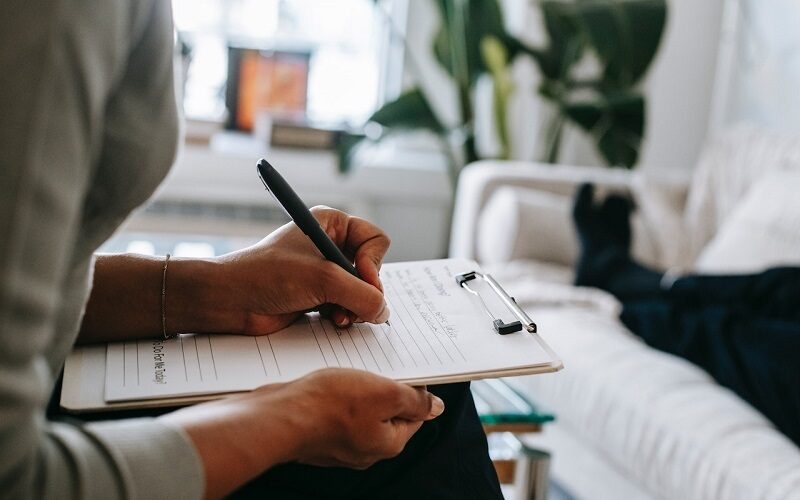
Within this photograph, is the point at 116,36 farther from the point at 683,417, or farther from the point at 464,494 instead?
the point at 683,417

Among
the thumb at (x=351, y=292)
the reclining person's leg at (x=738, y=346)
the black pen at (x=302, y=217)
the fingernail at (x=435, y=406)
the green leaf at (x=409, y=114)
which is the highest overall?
the black pen at (x=302, y=217)

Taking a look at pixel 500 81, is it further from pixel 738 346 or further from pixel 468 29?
pixel 738 346

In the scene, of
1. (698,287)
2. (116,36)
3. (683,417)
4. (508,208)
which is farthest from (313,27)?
(116,36)

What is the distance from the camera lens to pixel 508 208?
2215 mm

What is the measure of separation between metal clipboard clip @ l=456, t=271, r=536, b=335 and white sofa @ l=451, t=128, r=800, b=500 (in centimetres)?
61

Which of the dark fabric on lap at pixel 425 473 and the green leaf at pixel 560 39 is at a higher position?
the green leaf at pixel 560 39

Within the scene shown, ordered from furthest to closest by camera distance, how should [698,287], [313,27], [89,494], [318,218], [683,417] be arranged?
[313,27] < [698,287] < [683,417] < [318,218] < [89,494]

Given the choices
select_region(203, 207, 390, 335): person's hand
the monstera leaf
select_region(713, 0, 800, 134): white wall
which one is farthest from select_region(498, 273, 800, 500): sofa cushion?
select_region(713, 0, 800, 134): white wall

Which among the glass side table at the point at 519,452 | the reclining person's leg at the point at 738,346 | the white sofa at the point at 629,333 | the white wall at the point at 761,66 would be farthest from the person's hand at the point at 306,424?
the white wall at the point at 761,66

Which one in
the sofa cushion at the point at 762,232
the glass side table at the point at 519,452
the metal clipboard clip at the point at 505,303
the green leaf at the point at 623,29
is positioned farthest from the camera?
the green leaf at the point at 623,29

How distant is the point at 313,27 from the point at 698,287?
6.38 ft

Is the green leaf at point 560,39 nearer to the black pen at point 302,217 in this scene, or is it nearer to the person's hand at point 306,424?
the black pen at point 302,217

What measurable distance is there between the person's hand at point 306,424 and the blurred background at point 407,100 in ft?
6.96

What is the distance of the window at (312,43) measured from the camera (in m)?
3.20
